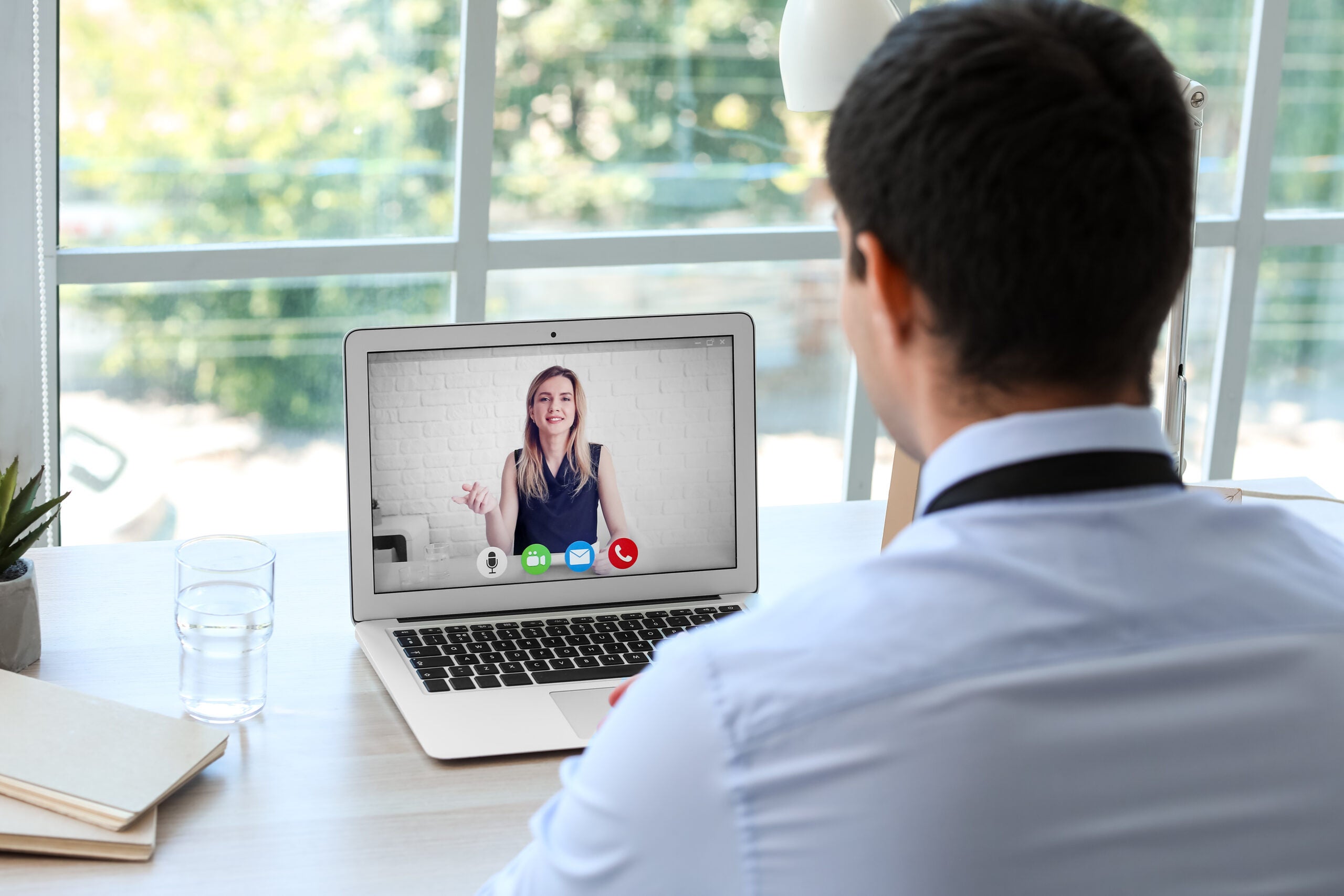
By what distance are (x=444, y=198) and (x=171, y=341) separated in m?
0.68

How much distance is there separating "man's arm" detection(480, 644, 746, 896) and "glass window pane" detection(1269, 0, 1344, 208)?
11.0ft

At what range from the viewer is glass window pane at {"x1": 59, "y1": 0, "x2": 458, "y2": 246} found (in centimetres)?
273

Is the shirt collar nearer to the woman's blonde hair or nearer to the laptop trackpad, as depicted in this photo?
the laptop trackpad

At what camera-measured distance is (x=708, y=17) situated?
121 inches

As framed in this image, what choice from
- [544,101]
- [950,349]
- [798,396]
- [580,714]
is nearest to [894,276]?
[950,349]

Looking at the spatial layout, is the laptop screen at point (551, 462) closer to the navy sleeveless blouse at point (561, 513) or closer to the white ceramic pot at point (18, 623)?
the navy sleeveless blouse at point (561, 513)

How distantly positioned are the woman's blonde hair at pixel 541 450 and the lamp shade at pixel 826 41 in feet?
1.57

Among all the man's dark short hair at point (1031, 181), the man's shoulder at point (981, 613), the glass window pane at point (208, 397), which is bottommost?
the glass window pane at point (208, 397)

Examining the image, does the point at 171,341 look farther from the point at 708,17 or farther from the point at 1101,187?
the point at 1101,187

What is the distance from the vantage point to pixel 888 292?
73 centimetres

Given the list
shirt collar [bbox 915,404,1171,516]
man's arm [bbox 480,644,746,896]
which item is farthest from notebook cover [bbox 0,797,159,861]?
shirt collar [bbox 915,404,1171,516]

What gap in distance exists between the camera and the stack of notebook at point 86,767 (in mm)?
994

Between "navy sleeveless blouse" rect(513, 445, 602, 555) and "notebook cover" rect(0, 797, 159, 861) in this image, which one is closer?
"notebook cover" rect(0, 797, 159, 861)

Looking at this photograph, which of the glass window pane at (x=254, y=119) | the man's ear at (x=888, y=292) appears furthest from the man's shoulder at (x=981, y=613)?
the glass window pane at (x=254, y=119)
